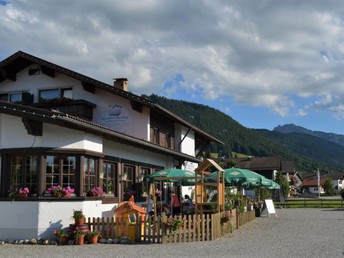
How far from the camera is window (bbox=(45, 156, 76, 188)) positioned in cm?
1588

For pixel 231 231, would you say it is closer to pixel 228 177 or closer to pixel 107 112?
pixel 228 177

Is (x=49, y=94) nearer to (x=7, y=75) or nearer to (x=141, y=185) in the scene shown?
(x=7, y=75)

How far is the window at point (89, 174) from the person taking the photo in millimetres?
16453

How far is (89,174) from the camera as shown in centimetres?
1672

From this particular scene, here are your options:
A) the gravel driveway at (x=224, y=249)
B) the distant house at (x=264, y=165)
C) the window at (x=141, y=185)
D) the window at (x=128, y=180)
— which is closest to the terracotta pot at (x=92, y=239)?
→ the gravel driveway at (x=224, y=249)

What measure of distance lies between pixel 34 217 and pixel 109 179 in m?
3.92

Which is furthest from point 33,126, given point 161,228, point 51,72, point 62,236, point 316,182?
point 316,182

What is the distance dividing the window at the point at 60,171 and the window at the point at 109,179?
5.45 feet

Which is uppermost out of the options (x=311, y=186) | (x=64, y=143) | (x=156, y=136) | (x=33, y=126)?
(x=156, y=136)

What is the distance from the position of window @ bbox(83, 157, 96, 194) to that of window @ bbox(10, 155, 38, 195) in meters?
1.65

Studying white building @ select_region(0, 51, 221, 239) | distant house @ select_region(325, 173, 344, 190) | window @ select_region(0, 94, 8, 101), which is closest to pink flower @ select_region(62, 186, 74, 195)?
white building @ select_region(0, 51, 221, 239)

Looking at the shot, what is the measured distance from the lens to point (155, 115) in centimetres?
2388

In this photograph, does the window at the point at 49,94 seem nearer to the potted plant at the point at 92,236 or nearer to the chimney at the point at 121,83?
the chimney at the point at 121,83

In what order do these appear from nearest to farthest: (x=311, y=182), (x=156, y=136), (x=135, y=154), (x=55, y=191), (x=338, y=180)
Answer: (x=55, y=191) < (x=135, y=154) < (x=156, y=136) < (x=311, y=182) < (x=338, y=180)
